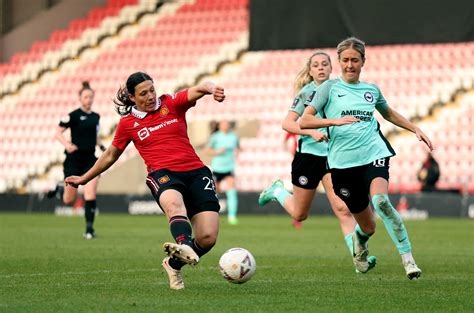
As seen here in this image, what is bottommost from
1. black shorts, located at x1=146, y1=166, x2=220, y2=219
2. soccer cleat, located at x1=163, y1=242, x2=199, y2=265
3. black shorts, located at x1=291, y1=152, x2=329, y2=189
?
soccer cleat, located at x1=163, y1=242, x2=199, y2=265

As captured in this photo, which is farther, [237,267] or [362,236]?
[362,236]

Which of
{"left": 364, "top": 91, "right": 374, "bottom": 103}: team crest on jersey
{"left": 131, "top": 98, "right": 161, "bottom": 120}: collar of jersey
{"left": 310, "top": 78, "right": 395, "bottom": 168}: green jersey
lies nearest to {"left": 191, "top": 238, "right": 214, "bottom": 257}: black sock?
{"left": 131, "top": 98, "right": 161, "bottom": 120}: collar of jersey

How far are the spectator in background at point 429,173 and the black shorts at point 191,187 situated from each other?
691 inches

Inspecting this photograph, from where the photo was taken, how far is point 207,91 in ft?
27.2

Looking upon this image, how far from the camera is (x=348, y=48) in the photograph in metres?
9.23

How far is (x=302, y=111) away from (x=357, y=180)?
127 centimetres

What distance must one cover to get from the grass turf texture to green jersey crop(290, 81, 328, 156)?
47.9 inches

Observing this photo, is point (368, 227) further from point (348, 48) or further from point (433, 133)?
point (433, 133)

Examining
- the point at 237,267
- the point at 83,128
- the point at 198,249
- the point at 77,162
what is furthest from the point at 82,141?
the point at 237,267

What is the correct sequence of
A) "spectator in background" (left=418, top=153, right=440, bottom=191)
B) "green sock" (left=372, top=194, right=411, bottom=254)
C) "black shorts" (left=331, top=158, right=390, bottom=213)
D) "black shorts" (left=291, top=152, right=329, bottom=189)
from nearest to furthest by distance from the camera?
"green sock" (left=372, top=194, right=411, bottom=254), "black shorts" (left=331, top=158, right=390, bottom=213), "black shorts" (left=291, top=152, right=329, bottom=189), "spectator in background" (left=418, top=153, right=440, bottom=191)

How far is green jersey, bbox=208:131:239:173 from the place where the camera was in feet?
76.5

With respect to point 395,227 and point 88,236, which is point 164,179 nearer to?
point 395,227

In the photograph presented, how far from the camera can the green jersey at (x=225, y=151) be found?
23.3 meters

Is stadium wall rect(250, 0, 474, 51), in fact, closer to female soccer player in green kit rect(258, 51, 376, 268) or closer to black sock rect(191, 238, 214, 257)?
female soccer player in green kit rect(258, 51, 376, 268)
